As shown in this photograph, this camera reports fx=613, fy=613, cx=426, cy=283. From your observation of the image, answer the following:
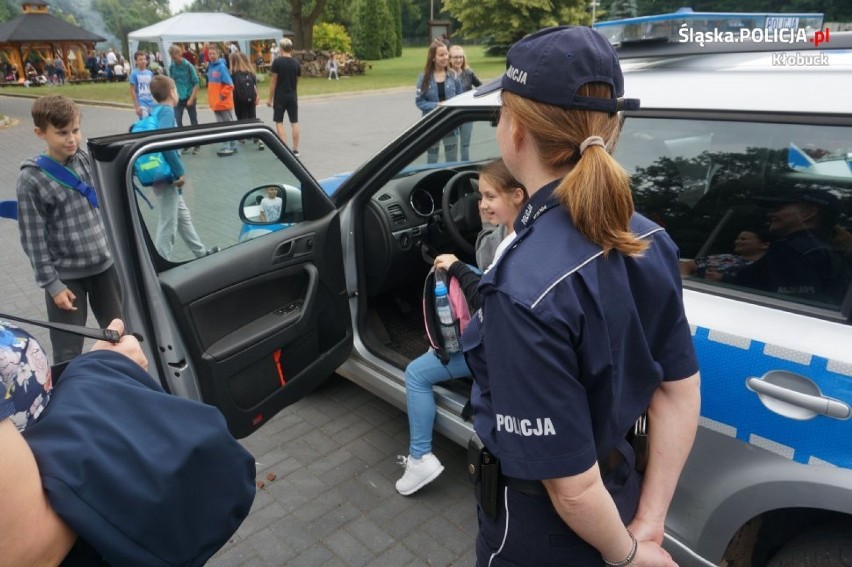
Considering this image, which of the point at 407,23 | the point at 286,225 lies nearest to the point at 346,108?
the point at 286,225

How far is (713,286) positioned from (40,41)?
43899 mm

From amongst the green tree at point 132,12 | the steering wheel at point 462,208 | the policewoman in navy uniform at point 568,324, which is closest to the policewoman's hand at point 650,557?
the policewoman in navy uniform at point 568,324

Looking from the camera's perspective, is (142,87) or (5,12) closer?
(142,87)

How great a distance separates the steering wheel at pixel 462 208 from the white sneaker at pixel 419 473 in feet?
3.46

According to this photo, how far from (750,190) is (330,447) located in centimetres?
228

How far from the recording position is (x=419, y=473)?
2.77 m

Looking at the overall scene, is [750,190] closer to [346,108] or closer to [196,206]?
[196,206]

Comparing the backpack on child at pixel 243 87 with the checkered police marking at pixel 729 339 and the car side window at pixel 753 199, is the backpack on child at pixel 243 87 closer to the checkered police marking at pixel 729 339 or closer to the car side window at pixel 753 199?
the car side window at pixel 753 199

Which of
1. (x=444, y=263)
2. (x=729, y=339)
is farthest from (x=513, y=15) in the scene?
(x=729, y=339)

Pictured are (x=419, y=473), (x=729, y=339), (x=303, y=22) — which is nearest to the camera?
(x=729, y=339)

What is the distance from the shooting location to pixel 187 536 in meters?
1.22

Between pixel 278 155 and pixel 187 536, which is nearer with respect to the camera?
pixel 187 536

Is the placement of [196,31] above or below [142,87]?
above

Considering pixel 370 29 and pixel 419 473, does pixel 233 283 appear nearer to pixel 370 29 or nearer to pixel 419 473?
pixel 419 473
